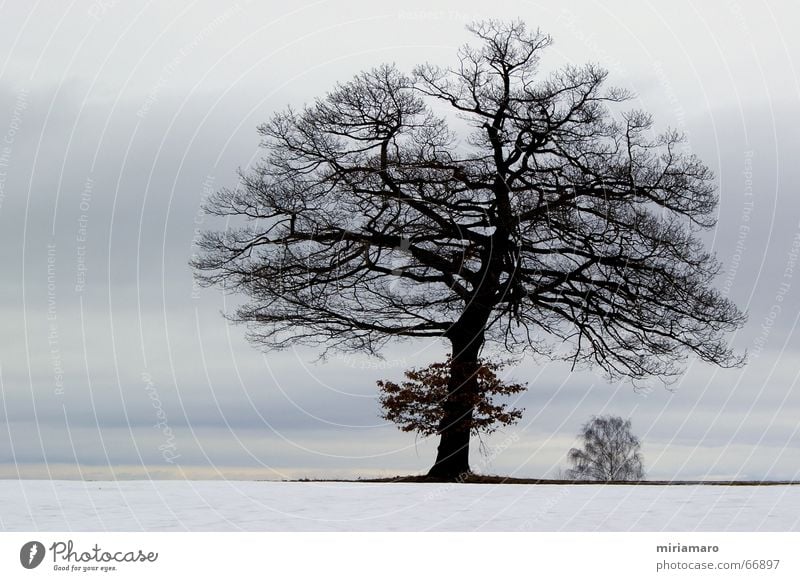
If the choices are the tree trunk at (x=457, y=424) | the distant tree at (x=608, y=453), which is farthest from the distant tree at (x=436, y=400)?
the distant tree at (x=608, y=453)

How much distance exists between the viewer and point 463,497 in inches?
594

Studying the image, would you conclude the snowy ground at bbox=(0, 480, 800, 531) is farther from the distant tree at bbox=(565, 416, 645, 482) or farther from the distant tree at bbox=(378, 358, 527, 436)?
the distant tree at bbox=(565, 416, 645, 482)

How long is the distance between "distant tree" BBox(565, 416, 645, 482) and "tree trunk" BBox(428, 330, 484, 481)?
14.9 m

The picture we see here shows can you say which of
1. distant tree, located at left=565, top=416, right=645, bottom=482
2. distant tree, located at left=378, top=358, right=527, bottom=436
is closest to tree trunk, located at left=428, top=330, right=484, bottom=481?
distant tree, located at left=378, top=358, right=527, bottom=436

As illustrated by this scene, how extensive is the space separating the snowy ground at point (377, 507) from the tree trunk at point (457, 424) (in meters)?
3.53

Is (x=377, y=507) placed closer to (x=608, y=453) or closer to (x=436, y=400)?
(x=436, y=400)

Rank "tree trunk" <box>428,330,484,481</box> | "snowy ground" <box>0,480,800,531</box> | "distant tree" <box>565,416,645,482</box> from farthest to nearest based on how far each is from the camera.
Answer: "distant tree" <box>565,416,645,482</box>, "tree trunk" <box>428,330,484,481</box>, "snowy ground" <box>0,480,800,531</box>

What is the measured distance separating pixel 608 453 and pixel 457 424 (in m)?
16.7

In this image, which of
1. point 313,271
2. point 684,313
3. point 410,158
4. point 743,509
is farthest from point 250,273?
point 743,509

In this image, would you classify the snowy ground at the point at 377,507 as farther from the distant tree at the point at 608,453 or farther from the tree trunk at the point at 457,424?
the distant tree at the point at 608,453

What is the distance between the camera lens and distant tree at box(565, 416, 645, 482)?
34469 mm
